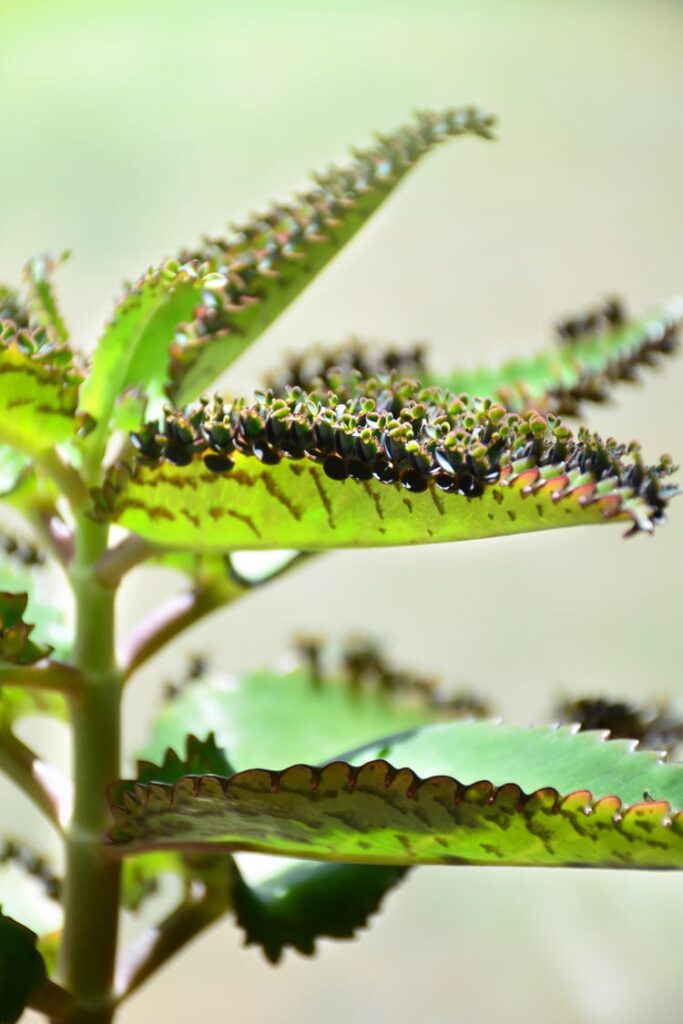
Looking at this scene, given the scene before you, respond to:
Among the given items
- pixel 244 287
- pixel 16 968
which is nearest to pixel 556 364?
pixel 244 287

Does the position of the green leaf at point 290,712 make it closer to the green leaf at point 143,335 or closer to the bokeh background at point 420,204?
the green leaf at point 143,335

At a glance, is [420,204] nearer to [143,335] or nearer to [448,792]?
[143,335]

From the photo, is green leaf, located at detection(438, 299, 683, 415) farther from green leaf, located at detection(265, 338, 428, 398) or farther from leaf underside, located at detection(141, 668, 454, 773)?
leaf underside, located at detection(141, 668, 454, 773)

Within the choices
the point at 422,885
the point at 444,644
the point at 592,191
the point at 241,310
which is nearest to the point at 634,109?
the point at 592,191

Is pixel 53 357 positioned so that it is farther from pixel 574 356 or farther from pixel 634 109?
pixel 634 109

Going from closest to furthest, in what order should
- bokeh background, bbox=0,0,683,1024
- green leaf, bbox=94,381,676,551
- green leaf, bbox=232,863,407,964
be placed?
green leaf, bbox=94,381,676,551 → green leaf, bbox=232,863,407,964 → bokeh background, bbox=0,0,683,1024

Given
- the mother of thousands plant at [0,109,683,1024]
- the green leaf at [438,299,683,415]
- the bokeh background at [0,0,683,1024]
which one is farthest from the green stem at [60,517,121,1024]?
the bokeh background at [0,0,683,1024]
